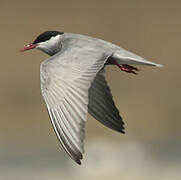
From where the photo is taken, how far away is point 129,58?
17.9 ft

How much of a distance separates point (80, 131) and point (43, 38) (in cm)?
182

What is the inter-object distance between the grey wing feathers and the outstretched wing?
0.50 meters

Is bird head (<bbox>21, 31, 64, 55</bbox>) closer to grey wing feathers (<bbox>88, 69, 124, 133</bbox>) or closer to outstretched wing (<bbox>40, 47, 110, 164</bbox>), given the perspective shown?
grey wing feathers (<bbox>88, 69, 124, 133</bbox>)

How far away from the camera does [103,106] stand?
225 inches

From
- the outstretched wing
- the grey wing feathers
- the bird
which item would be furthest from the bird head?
the outstretched wing

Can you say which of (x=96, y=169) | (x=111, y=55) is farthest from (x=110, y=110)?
(x=96, y=169)

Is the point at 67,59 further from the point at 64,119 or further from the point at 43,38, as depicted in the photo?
the point at 43,38

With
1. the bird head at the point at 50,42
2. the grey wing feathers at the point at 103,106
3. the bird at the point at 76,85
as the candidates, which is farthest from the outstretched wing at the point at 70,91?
the bird head at the point at 50,42

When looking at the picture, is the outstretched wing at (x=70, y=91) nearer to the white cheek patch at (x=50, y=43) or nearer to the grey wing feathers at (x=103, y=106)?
the grey wing feathers at (x=103, y=106)

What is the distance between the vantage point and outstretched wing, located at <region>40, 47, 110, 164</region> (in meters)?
4.56

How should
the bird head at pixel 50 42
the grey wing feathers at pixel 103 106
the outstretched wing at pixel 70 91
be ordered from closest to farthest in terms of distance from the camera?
1. the outstretched wing at pixel 70 91
2. the grey wing feathers at pixel 103 106
3. the bird head at pixel 50 42

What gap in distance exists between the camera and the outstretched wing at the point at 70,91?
15.0 feet

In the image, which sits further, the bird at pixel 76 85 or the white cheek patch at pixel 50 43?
the white cheek patch at pixel 50 43

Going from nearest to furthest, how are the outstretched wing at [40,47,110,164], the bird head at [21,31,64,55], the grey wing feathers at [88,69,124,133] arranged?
1. the outstretched wing at [40,47,110,164]
2. the grey wing feathers at [88,69,124,133]
3. the bird head at [21,31,64,55]
